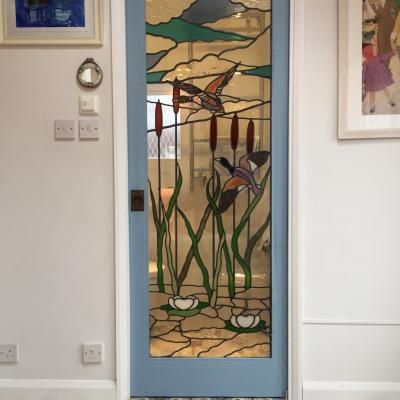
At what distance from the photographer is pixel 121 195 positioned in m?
1.94

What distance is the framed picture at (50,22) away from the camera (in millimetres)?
1892

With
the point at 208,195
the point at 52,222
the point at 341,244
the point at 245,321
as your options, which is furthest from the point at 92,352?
the point at 341,244

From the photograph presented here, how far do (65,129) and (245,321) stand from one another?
1.26m

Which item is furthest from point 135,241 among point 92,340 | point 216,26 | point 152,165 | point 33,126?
point 216,26

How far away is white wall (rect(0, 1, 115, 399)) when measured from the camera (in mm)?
1915

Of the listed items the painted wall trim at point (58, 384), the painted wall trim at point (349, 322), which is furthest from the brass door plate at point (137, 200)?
the painted wall trim at point (349, 322)

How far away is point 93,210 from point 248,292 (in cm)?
85

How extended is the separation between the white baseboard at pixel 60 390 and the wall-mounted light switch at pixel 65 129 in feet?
3.87

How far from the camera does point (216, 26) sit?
76.2 inches

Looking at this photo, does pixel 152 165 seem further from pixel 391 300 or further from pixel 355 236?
pixel 391 300

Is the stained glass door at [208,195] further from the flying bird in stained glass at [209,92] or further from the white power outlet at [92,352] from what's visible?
the white power outlet at [92,352]

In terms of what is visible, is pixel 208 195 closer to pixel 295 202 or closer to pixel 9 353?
pixel 295 202

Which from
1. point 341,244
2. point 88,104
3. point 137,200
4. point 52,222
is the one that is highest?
point 88,104

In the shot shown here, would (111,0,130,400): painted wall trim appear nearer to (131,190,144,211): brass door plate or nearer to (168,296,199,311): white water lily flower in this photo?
(131,190,144,211): brass door plate
